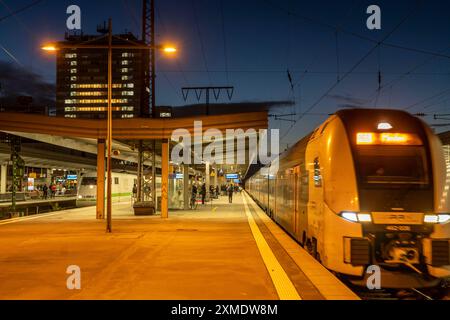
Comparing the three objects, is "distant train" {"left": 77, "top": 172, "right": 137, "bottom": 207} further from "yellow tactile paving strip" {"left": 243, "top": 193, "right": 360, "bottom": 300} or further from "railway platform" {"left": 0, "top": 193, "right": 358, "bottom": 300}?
"yellow tactile paving strip" {"left": 243, "top": 193, "right": 360, "bottom": 300}

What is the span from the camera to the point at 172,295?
24.4 feet

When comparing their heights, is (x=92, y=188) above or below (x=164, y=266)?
above

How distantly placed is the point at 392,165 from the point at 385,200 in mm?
696

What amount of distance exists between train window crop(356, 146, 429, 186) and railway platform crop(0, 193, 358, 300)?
1976mm

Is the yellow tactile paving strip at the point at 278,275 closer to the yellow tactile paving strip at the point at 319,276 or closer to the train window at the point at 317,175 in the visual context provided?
the yellow tactile paving strip at the point at 319,276

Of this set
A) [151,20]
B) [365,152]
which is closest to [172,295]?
[365,152]

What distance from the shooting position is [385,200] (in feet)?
28.3

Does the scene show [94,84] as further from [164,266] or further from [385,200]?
[385,200]

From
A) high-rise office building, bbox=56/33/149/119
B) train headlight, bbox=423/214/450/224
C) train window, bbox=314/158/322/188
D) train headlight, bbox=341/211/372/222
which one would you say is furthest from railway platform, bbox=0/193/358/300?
high-rise office building, bbox=56/33/149/119

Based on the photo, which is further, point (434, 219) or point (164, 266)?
point (164, 266)

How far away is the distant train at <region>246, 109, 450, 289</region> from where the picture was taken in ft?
27.5

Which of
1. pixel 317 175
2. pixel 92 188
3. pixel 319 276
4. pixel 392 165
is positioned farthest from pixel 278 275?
pixel 92 188

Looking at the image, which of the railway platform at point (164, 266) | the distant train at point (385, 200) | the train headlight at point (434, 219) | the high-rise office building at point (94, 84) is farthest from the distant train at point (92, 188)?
the high-rise office building at point (94, 84)
